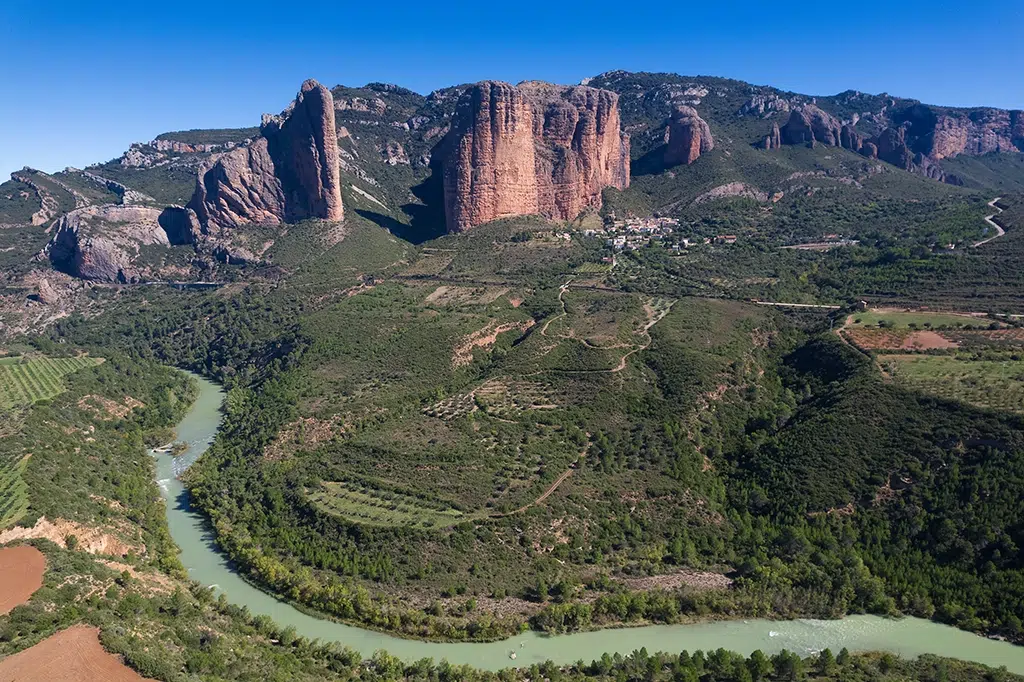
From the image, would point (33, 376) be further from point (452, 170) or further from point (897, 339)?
point (897, 339)

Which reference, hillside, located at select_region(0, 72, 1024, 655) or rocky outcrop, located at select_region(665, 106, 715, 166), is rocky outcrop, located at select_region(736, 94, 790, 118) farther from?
rocky outcrop, located at select_region(665, 106, 715, 166)

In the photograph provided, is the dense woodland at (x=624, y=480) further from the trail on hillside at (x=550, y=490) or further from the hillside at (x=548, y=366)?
the trail on hillside at (x=550, y=490)

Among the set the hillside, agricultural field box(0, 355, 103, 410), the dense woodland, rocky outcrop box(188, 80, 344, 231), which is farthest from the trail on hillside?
rocky outcrop box(188, 80, 344, 231)

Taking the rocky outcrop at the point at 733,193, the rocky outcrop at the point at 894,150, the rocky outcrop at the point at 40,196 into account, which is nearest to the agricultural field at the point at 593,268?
the rocky outcrop at the point at 733,193

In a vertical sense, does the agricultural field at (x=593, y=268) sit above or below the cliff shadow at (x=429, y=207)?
below

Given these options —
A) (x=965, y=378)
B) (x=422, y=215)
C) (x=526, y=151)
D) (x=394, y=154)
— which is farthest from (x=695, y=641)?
(x=394, y=154)

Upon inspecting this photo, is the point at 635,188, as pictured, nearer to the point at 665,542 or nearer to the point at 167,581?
the point at 665,542
